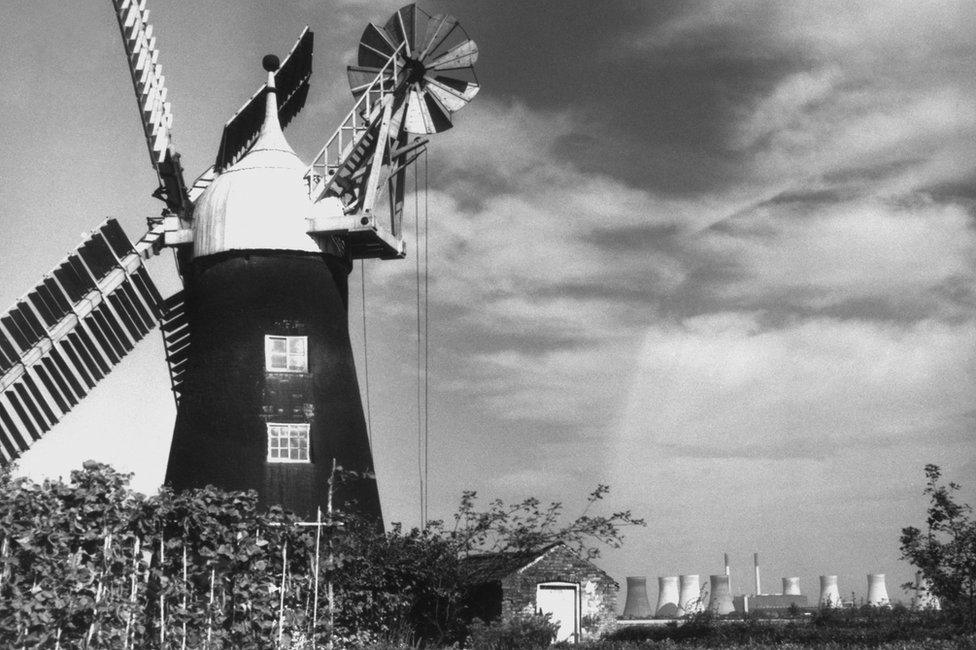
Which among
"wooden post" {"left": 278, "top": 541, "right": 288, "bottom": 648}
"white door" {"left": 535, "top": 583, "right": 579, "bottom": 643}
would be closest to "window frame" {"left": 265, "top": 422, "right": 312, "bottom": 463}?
"white door" {"left": 535, "top": 583, "right": 579, "bottom": 643}

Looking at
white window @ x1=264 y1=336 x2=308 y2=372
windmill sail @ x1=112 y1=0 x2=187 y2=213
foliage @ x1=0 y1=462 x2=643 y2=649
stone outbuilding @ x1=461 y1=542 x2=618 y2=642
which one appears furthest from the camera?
windmill sail @ x1=112 y1=0 x2=187 y2=213

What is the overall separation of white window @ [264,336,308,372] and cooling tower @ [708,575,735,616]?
23.7 metres

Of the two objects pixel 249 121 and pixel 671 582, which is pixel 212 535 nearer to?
pixel 249 121

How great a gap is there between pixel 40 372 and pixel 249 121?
310 inches

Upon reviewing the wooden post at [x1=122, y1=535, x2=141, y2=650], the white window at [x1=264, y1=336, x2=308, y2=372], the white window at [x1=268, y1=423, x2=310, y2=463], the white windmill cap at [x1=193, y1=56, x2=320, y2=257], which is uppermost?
the white windmill cap at [x1=193, y1=56, x2=320, y2=257]

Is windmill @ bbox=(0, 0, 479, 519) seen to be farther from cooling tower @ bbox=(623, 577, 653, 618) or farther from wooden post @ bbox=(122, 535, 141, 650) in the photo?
cooling tower @ bbox=(623, 577, 653, 618)

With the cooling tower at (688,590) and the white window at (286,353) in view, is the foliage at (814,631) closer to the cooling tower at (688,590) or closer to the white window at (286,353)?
the white window at (286,353)

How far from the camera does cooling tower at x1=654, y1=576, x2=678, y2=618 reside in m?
44.9

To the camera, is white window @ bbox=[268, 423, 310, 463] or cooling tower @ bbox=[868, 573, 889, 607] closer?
white window @ bbox=[268, 423, 310, 463]

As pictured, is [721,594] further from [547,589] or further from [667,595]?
[547,589]

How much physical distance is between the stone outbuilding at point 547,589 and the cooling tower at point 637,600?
19750 millimetres

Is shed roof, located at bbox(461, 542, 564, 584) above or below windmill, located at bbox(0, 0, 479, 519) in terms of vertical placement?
below

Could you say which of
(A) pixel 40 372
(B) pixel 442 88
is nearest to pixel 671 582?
(B) pixel 442 88

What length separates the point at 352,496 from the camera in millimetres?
22406
